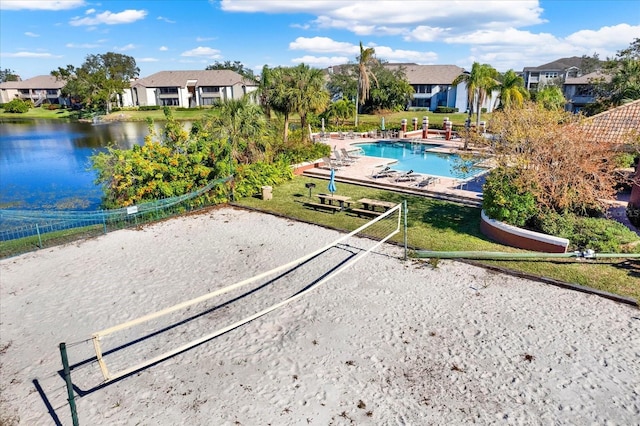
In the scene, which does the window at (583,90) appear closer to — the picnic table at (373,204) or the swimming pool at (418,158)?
the swimming pool at (418,158)

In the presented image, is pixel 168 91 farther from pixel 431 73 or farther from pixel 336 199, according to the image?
pixel 336 199

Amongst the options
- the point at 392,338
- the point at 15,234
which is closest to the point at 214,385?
the point at 392,338

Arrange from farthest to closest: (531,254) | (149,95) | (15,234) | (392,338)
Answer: (149,95), (15,234), (531,254), (392,338)

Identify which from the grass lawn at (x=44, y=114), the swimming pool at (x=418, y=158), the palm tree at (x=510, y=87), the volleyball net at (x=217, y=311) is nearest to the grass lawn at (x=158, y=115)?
the grass lawn at (x=44, y=114)

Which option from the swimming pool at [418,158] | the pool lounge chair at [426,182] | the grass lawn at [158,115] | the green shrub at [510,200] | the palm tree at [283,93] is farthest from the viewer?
the grass lawn at [158,115]

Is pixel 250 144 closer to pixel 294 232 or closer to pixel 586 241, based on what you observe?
pixel 294 232

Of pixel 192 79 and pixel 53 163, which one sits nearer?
pixel 53 163

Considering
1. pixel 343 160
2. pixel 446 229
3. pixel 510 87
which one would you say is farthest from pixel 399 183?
pixel 510 87
